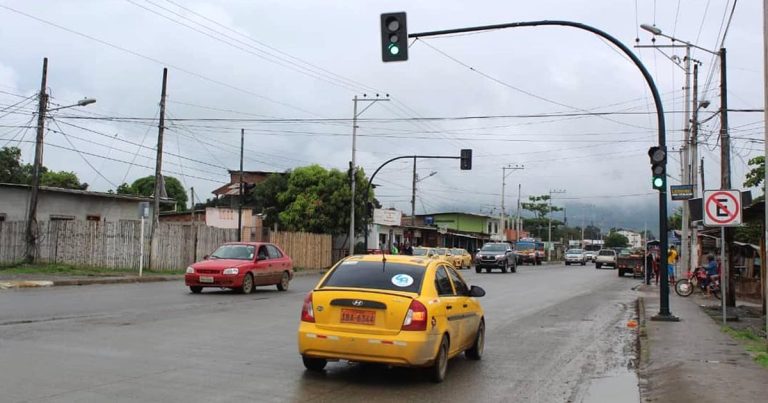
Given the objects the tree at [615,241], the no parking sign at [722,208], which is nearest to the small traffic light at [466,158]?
the no parking sign at [722,208]

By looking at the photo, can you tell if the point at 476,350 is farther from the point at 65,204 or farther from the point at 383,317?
the point at 65,204

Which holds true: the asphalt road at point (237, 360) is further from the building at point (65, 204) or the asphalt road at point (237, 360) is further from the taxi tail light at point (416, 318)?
the building at point (65, 204)

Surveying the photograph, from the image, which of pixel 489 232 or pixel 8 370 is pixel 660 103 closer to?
pixel 8 370

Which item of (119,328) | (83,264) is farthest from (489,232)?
(119,328)

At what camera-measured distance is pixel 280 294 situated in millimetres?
20734

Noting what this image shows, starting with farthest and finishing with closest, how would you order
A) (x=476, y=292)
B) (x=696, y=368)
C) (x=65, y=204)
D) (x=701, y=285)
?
(x=65, y=204) → (x=701, y=285) → (x=476, y=292) → (x=696, y=368)

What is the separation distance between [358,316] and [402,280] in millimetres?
730

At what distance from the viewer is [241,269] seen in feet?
65.5

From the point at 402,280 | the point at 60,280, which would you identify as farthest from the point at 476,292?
the point at 60,280

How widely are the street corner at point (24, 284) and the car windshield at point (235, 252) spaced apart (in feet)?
17.8

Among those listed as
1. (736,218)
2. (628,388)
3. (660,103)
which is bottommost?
(628,388)

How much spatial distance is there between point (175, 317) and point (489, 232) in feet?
312

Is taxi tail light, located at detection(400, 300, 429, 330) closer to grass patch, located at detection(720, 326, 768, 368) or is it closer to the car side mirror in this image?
the car side mirror

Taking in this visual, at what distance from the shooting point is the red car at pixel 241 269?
1975cm
